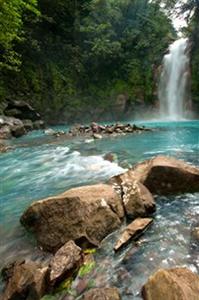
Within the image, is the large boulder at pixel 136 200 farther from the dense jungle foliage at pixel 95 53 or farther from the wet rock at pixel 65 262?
the dense jungle foliage at pixel 95 53

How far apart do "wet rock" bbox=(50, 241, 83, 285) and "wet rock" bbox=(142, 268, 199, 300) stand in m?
0.79

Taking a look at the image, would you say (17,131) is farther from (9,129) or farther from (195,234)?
(195,234)

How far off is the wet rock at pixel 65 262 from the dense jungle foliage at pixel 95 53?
21463 mm

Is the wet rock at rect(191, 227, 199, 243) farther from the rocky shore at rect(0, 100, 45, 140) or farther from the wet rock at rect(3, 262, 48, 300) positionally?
the rocky shore at rect(0, 100, 45, 140)

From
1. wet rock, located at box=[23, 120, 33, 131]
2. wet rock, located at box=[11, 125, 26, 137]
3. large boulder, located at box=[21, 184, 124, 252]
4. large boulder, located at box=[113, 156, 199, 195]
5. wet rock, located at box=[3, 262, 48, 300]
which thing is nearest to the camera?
wet rock, located at box=[3, 262, 48, 300]

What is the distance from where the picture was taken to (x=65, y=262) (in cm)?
314

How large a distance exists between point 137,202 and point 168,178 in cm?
108

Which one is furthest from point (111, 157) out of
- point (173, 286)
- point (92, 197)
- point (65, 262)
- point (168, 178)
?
point (173, 286)

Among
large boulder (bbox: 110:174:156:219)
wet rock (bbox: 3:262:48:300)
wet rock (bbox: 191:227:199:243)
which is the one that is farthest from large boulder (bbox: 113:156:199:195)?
wet rock (bbox: 3:262:48:300)

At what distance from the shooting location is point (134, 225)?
3924 mm

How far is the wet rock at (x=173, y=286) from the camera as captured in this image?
7.87ft

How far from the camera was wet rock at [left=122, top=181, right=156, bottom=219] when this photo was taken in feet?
14.3

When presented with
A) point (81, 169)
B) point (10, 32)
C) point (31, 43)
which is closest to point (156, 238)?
point (81, 169)

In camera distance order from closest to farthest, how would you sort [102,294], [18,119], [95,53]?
[102,294] < [18,119] < [95,53]
